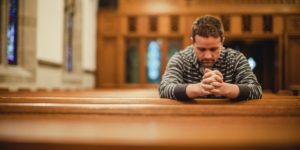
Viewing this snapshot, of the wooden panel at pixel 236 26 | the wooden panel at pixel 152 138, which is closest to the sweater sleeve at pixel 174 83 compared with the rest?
the wooden panel at pixel 152 138

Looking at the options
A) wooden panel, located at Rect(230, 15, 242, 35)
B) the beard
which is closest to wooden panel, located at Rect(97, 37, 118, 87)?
wooden panel, located at Rect(230, 15, 242, 35)

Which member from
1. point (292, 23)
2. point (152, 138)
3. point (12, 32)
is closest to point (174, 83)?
point (152, 138)

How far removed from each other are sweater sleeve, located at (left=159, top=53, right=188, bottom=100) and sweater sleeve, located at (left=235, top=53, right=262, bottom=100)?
1.11ft

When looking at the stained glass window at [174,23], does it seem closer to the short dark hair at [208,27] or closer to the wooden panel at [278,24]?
the wooden panel at [278,24]

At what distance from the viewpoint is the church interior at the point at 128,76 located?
A: 1.05 m

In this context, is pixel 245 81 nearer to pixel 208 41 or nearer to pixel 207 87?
pixel 208 41

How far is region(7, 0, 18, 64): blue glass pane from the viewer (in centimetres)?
Result: 533

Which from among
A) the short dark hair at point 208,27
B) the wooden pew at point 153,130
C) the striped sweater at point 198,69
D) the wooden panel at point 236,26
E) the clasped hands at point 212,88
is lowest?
the wooden pew at point 153,130

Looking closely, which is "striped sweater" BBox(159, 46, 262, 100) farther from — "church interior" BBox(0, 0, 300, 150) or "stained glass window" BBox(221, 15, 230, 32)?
"stained glass window" BBox(221, 15, 230, 32)

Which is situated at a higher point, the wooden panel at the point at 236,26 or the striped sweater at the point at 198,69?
the wooden panel at the point at 236,26

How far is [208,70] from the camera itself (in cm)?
199

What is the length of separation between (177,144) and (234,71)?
1461 millimetres

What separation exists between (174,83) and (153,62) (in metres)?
6.81

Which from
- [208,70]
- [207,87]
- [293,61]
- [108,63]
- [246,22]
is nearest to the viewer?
[207,87]
